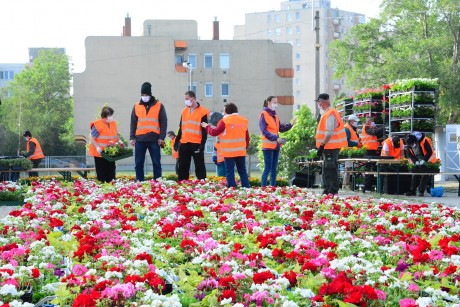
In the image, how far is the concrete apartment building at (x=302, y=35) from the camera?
14725cm

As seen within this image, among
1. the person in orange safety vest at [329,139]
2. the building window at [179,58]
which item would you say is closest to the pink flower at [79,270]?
the person in orange safety vest at [329,139]

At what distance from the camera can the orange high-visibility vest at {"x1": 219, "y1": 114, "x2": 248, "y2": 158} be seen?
1709cm

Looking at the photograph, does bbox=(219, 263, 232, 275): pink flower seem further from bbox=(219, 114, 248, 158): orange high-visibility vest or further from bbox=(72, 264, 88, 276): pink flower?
bbox=(219, 114, 248, 158): orange high-visibility vest

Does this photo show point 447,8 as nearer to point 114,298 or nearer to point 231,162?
point 231,162

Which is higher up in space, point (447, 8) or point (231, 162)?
point (447, 8)

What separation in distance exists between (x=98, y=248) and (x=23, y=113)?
89.5 meters

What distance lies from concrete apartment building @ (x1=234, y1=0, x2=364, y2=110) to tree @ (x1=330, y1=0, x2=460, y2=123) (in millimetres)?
→ 79684

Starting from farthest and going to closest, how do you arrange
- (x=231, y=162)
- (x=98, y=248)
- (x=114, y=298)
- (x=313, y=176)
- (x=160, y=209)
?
1. (x=313, y=176)
2. (x=231, y=162)
3. (x=160, y=209)
4. (x=98, y=248)
5. (x=114, y=298)

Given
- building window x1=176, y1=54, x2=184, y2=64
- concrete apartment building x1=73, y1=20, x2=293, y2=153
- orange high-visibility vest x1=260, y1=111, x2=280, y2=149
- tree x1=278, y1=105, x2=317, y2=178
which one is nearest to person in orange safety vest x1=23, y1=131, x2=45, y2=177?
tree x1=278, y1=105, x2=317, y2=178

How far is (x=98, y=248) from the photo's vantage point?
7.28 metres

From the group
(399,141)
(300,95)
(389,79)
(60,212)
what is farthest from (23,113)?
(60,212)

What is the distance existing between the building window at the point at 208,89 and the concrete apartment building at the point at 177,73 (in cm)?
10

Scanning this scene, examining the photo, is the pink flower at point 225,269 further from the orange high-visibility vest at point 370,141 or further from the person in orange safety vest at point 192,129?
the orange high-visibility vest at point 370,141

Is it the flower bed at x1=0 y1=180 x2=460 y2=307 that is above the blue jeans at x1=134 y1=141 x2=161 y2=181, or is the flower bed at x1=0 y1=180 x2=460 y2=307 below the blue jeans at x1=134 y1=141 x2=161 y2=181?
below
